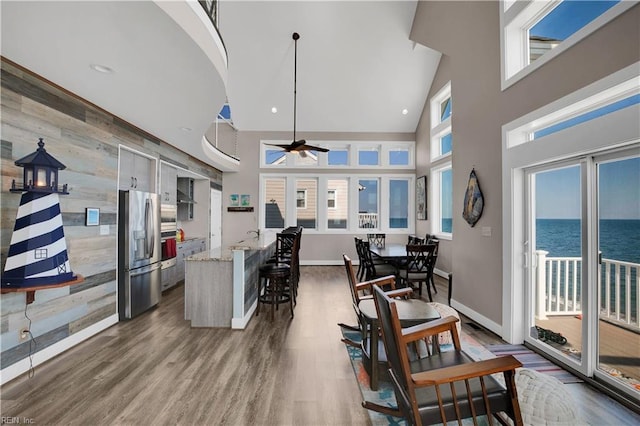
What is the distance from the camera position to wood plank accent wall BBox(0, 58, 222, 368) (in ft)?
8.14

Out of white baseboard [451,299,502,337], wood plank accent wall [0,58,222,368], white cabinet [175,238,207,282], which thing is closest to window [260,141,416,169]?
white cabinet [175,238,207,282]

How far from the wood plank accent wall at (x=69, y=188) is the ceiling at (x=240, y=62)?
7.4 inches

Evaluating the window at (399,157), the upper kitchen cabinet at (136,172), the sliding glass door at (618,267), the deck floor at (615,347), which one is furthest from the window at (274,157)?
the deck floor at (615,347)

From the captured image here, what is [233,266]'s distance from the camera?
371 centimetres

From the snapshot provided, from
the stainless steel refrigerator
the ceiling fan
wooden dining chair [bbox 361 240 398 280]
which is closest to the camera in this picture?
the stainless steel refrigerator

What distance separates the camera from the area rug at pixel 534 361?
8.54 ft

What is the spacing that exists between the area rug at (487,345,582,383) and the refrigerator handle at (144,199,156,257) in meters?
4.51

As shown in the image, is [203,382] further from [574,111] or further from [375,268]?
[574,111]

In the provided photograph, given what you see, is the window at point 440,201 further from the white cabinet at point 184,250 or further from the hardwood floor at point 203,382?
the white cabinet at point 184,250

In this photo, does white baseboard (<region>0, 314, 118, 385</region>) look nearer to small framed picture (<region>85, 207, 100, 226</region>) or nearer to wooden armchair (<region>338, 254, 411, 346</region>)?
small framed picture (<region>85, 207, 100, 226</region>)

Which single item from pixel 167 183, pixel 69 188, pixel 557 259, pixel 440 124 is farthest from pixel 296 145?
pixel 557 259

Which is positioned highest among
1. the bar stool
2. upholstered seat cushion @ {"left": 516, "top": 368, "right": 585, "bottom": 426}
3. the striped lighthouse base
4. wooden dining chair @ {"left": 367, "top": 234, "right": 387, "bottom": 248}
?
the striped lighthouse base

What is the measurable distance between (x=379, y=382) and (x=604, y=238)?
224 centimetres

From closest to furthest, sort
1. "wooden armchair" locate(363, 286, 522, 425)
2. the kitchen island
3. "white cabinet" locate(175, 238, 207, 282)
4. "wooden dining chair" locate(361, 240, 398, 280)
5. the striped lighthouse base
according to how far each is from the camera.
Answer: "wooden armchair" locate(363, 286, 522, 425), the striped lighthouse base, the kitchen island, "wooden dining chair" locate(361, 240, 398, 280), "white cabinet" locate(175, 238, 207, 282)
